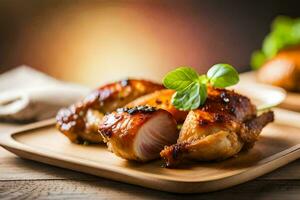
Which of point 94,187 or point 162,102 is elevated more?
point 162,102

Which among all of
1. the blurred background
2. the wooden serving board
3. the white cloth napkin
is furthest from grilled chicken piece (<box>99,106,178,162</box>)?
the blurred background

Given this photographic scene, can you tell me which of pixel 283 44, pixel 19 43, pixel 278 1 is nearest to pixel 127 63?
pixel 19 43

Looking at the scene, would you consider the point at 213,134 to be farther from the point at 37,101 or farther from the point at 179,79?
the point at 37,101

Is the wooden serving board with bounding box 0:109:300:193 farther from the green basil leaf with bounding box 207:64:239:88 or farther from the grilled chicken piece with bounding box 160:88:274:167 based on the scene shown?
the green basil leaf with bounding box 207:64:239:88

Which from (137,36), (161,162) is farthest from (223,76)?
(137,36)

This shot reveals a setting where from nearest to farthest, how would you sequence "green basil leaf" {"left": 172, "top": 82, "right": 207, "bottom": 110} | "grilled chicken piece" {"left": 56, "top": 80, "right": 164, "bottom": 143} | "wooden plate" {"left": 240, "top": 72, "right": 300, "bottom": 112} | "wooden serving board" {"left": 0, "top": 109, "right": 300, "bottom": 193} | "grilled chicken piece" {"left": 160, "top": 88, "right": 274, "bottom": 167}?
"wooden serving board" {"left": 0, "top": 109, "right": 300, "bottom": 193}, "grilled chicken piece" {"left": 160, "top": 88, "right": 274, "bottom": 167}, "green basil leaf" {"left": 172, "top": 82, "right": 207, "bottom": 110}, "grilled chicken piece" {"left": 56, "top": 80, "right": 164, "bottom": 143}, "wooden plate" {"left": 240, "top": 72, "right": 300, "bottom": 112}

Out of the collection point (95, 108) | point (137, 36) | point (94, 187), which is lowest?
point (137, 36)
